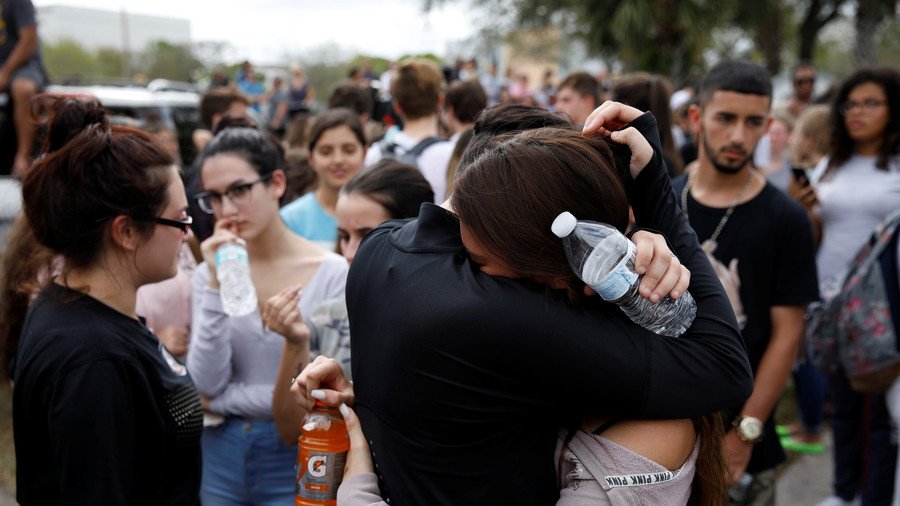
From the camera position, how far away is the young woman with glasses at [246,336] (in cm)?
264

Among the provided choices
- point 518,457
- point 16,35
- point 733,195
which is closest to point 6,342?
point 518,457

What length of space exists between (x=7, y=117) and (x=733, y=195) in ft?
21.4

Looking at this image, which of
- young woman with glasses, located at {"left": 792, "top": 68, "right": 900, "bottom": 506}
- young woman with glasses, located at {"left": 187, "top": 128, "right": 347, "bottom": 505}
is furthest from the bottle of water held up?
young woman with glasses, located at {"left": 792, "top": 68, "right": 900, "bottom": 506}

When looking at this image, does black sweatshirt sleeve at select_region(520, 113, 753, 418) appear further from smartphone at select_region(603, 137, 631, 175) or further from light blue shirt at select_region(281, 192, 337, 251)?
light blue shirt at select_region(281, 192, 337, 251)

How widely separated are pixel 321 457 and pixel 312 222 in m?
2.42

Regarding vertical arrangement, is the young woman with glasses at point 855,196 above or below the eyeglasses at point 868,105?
below

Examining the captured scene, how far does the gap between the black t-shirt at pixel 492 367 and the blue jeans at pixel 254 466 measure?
A: 1.26 meters

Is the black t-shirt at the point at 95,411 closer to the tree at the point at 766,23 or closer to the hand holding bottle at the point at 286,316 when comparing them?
the hand holding bottle at the point at 286,316

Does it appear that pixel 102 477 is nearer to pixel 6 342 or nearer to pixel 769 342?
pixel 6 342

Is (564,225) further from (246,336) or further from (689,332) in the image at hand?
(246,336)

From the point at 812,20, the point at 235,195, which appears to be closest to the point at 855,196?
the point at 235,195

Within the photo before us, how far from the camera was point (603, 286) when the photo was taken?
1.28m

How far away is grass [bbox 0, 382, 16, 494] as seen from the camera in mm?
4593

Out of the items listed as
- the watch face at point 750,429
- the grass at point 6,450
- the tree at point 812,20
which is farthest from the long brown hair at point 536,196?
the tree at point 812,20
